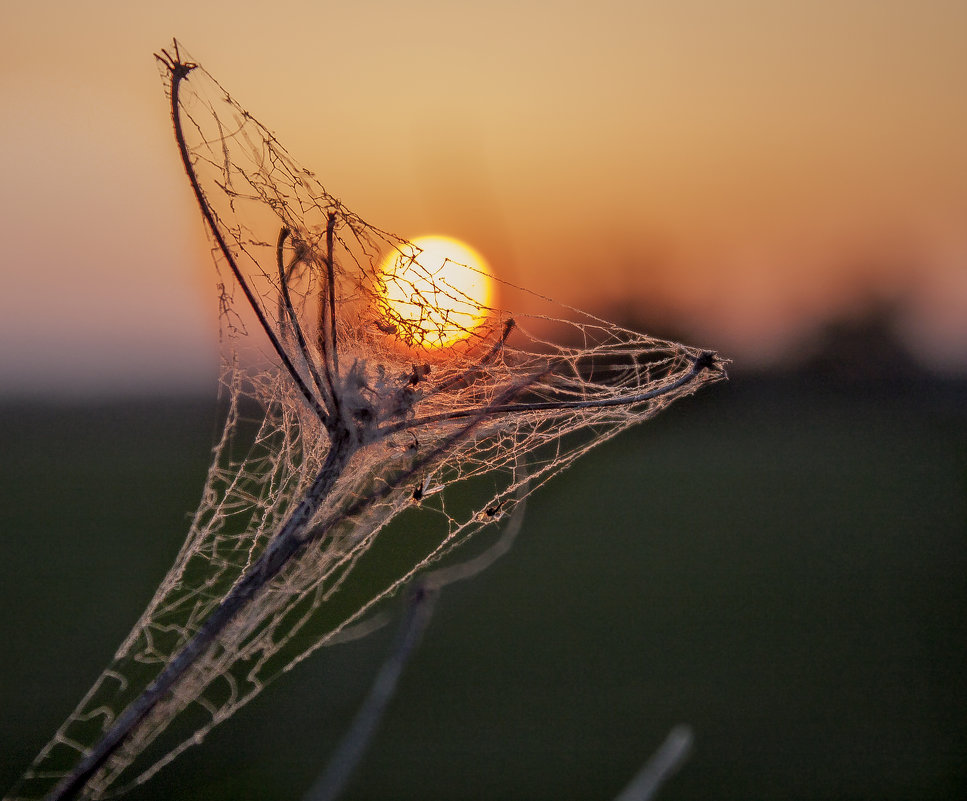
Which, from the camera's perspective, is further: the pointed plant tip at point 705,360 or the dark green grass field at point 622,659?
the dark green grass field at point 622,659

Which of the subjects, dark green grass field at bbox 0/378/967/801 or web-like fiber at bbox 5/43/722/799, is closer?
web-like fiber at bbox 5/43/722/799

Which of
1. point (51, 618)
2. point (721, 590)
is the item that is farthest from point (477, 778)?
point (51, 618)

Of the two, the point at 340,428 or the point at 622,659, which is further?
the point at 622,659

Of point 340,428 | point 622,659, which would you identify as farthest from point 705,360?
point 622,659

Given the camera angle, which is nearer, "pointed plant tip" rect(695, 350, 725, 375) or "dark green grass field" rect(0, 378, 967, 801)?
"pointed plant tip" rect(695, 350, 725, 375)

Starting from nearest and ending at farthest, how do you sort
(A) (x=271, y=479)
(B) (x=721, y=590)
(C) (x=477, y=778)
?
(A) (x=271, y=479)
(C) (x=477, y=778)
(B) (x=721, y=590)

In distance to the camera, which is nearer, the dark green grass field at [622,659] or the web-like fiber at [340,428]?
the web-like fiber at [340,428]

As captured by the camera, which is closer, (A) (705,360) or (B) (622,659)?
(A) (705,360)

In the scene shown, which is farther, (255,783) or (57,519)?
(57,519)

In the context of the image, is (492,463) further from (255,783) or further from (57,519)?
(57,519)

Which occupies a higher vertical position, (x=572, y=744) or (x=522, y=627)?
(x=522, y=627)

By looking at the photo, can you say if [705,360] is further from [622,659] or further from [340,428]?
[622,659]
